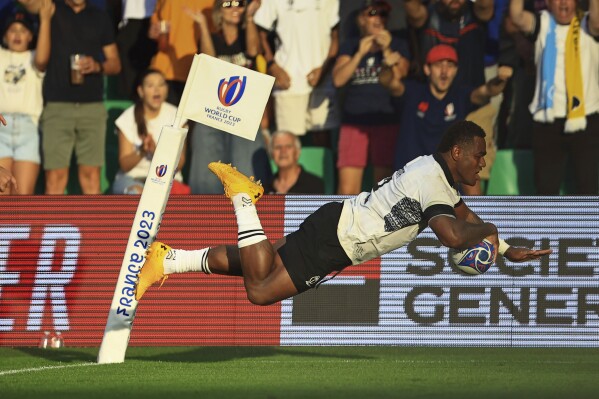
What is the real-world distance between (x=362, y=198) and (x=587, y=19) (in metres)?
5.47

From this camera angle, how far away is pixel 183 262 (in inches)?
413

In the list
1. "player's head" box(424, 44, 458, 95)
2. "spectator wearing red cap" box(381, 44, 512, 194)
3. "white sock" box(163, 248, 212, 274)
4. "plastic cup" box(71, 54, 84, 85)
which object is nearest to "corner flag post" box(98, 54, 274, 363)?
"white sock" box(163, 248, 212, 274)

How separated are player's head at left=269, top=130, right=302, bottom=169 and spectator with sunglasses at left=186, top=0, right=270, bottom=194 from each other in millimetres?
399

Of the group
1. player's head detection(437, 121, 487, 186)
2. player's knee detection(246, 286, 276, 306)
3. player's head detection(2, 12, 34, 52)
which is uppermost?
player's head detection(2, 12, 34, 52)

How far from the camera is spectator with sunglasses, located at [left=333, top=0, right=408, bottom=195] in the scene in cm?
1456

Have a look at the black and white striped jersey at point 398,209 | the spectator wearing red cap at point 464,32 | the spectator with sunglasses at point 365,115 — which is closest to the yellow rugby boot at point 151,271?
the black and white striped jersey at point 398,209

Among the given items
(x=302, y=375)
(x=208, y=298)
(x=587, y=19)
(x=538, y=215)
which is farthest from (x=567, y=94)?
(x=302, y=375)

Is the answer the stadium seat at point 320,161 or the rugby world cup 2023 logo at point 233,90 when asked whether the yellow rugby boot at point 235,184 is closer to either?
the rugby world cup 2023 logo at point 233,90

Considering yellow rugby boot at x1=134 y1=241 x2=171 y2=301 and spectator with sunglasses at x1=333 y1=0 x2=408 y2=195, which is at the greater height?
spectator with sunglasses at x1=333 y1=0 x2=408 y2=195

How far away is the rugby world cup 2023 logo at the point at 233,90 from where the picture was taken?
34.6 feet

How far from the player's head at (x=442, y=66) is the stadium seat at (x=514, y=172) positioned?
1383 mm

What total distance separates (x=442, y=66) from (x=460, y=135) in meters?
4.48

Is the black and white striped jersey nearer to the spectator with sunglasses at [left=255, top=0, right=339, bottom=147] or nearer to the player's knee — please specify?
the player's knee

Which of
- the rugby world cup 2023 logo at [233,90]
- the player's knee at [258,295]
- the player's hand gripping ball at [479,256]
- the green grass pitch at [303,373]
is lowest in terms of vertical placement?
the green grass pitch at [303,373]
